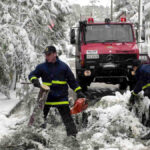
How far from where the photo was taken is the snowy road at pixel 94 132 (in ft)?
15.5

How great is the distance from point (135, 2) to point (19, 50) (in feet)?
106

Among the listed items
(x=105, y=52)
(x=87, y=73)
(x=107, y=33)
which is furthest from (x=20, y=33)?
(x=107, y=33)

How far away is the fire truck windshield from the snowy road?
3335mm

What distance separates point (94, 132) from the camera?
5543 mm

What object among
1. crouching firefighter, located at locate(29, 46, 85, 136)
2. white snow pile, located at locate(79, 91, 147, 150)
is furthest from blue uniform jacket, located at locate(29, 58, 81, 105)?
white snow pile, located at locate(79, 91, 147, 150)

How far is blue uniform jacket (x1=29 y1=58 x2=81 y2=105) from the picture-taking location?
482 cm

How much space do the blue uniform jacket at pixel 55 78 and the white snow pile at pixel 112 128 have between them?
0.88 m

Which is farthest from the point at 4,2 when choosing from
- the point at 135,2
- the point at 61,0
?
the point at 135,2

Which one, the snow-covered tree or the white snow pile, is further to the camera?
the snow-covered tree

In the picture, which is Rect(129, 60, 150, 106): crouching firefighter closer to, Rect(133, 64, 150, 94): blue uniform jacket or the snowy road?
Rect(133, 64, 150, 94): blue uniform jacket

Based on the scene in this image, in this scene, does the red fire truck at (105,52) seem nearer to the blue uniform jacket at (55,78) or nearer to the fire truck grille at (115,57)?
the fire truck grille at (115,57)

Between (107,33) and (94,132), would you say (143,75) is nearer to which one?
(94,132)

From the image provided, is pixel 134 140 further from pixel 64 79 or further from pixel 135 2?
pixel 135 2

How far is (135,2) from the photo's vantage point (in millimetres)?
A: 38406
